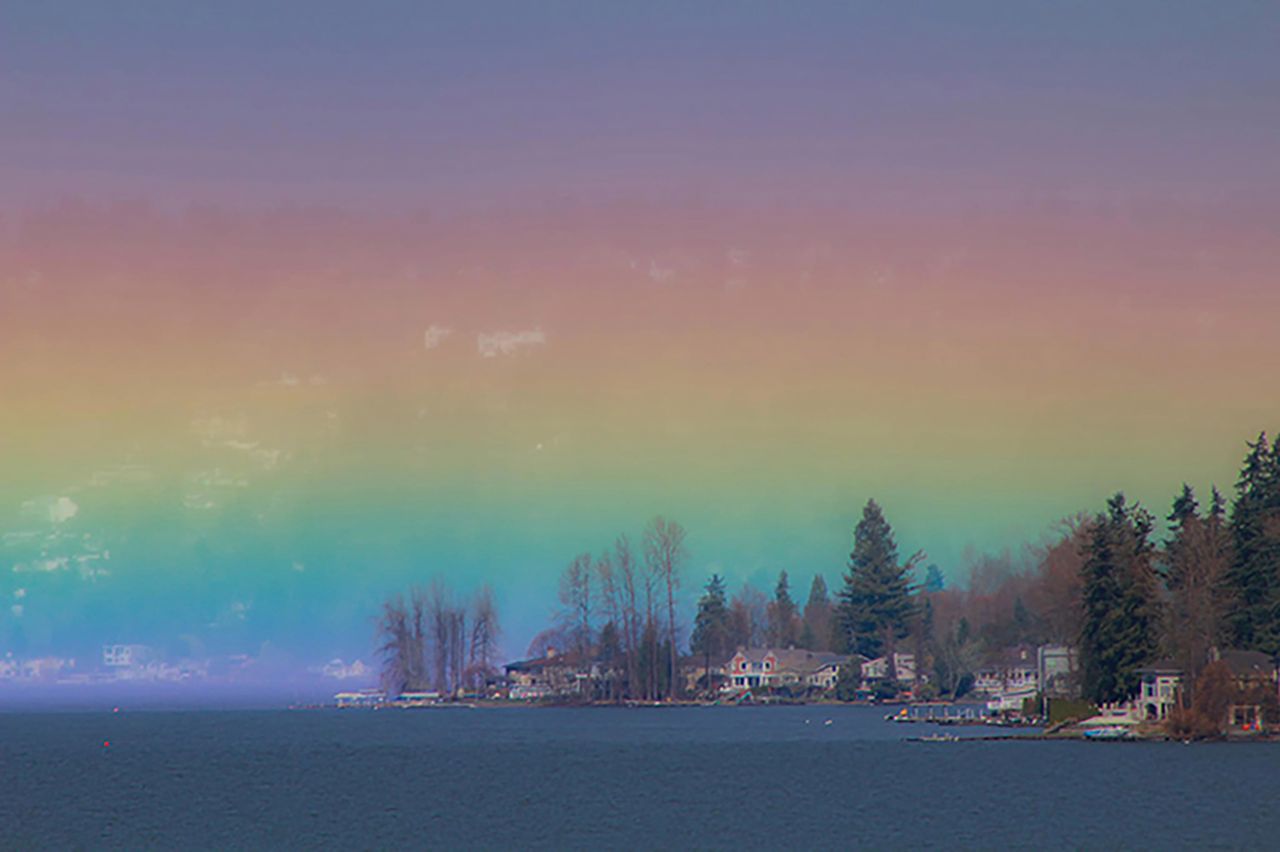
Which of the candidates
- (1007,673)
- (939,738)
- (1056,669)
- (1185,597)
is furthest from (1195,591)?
(1007,673)

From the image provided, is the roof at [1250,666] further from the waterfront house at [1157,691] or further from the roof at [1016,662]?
the roof at [1016,662]

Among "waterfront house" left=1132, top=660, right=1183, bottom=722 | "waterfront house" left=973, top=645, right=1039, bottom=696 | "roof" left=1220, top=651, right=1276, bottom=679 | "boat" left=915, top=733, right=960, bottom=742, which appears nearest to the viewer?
"roof" left=1220, top=651, right=1276, bottom=679

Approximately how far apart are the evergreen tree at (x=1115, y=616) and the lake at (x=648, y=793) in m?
6.77

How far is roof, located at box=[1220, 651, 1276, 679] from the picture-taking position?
108750 millimetres

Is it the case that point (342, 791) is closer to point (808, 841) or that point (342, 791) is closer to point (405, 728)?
point (808, 841)

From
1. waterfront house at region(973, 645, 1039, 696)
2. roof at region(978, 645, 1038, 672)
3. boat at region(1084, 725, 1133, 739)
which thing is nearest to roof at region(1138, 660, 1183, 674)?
boat at region(1084, 725, 1133, 739)

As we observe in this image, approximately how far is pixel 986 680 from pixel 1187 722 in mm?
95305

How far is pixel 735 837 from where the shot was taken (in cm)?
6388

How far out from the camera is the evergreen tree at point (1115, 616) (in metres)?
114

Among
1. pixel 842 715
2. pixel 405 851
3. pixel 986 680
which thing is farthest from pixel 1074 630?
pixel 405 851

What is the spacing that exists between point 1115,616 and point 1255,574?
11.1m

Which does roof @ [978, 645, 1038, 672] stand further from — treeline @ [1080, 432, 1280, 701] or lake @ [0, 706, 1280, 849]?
treeline @ [1080, 432, 1280, 701]

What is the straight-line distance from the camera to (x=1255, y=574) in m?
115

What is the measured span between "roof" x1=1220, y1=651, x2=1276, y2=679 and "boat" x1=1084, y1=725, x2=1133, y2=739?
8171 millimetres
